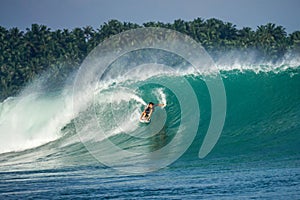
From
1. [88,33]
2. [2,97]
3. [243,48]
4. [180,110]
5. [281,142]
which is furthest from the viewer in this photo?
[88,33]

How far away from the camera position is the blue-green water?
54.1ft

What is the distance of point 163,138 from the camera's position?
995 inches

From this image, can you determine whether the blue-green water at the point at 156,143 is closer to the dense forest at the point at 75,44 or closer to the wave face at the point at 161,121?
the wave face at the point at 161,121

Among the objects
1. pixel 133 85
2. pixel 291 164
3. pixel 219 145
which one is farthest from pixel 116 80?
pixel 291 164

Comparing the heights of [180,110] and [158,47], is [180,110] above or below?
below

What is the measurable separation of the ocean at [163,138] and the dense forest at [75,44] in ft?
136

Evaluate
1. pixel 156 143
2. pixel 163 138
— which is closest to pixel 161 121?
pixel 163 138

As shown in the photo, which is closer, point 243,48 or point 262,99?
point 262,99

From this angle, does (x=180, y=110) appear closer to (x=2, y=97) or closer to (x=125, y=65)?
(x=125, y=65)

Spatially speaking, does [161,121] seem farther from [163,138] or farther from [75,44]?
[75,44]

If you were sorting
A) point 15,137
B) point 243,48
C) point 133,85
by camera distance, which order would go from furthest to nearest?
1. point 243,48
2. point 133,85
3. point 15,137

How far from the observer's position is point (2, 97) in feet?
250

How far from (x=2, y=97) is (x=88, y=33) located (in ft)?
61.3

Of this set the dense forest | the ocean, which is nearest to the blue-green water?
the ocean
